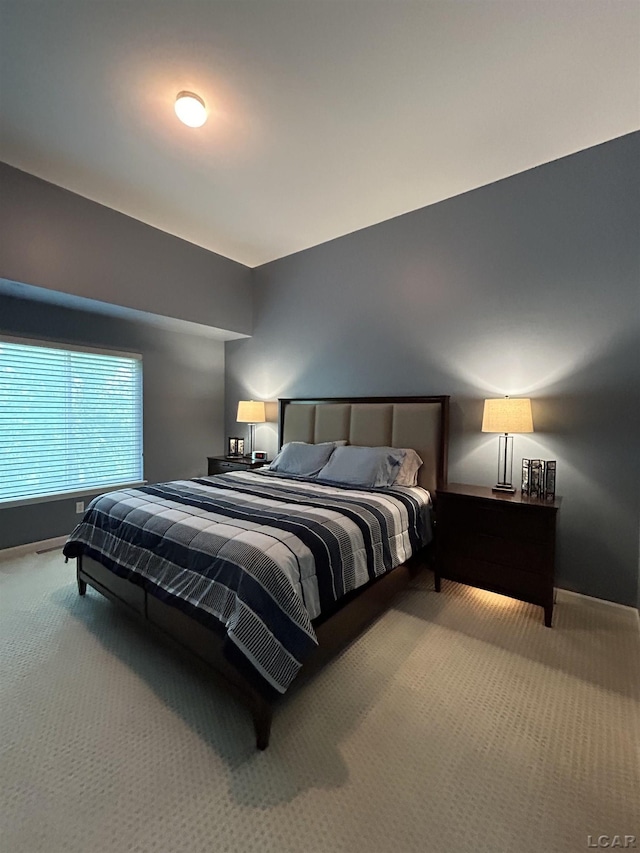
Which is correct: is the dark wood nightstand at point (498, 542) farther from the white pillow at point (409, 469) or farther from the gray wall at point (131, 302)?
the gray wall at point (131, 302)

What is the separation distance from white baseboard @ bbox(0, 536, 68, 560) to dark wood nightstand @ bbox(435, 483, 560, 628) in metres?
3.49

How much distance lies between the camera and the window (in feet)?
10.8

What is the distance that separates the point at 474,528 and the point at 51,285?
3.74 m

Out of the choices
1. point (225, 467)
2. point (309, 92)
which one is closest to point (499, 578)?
point (225, 467)

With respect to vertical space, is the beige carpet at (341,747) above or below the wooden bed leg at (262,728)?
below

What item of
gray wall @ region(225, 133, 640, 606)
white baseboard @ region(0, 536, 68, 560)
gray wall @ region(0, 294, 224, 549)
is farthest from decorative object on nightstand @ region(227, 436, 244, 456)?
white baseboard @ region(0, 536, 68, 560)

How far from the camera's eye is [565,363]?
8.67 ft

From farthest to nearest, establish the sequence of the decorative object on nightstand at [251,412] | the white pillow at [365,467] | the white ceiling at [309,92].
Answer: the decorative object on nightstand at [251,412], the white pillow at [365,467], the white ceiling at [309,92]

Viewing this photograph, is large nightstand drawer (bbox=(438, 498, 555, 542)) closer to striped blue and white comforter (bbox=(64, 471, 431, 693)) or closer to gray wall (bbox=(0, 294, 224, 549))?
striped blue and white comforter (bbox=(64, 471, 431, 693))

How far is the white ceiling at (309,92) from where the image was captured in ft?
5.60

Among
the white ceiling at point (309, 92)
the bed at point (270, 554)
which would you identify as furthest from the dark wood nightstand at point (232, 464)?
the white ceiling at point (309, 92)

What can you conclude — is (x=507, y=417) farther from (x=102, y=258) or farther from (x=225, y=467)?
(x=102, y=258)

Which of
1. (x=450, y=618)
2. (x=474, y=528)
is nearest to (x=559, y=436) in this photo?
(x=474, y=528)

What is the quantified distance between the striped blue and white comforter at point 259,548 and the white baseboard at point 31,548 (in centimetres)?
125
